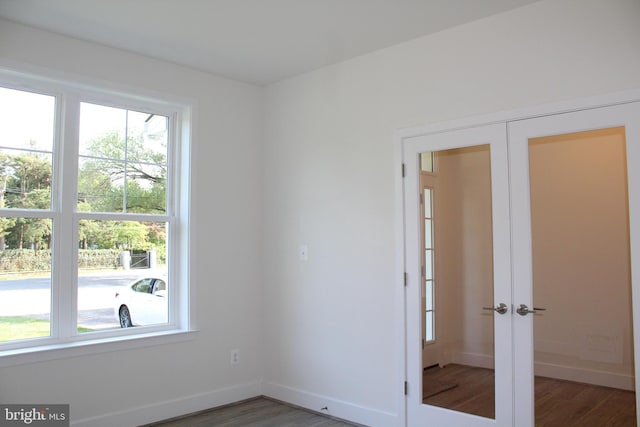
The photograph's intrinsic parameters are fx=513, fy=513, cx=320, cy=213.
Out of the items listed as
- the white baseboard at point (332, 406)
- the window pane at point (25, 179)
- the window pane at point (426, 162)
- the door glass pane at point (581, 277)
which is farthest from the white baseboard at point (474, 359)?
the window pane at point (25, 179)

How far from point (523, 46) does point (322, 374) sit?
116 inches

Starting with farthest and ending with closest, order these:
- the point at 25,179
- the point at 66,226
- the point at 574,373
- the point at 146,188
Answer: the point at 146,188 < the point at 66,226 < the point at 25,179 < the point at 574,373

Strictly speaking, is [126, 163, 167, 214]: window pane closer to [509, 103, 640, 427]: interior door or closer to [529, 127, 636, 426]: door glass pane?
[509, 103, 640, 427]: interior door

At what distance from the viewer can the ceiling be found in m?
3.24

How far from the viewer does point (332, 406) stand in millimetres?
4203

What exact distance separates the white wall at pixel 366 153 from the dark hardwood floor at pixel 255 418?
0.14 meters

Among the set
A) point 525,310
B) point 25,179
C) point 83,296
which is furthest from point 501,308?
point 25,179

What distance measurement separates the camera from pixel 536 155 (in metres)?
3.19

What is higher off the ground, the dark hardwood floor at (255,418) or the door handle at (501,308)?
the door handle at (501,308)

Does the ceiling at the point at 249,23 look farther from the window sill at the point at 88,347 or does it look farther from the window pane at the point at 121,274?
the window sill at the point at 88,347

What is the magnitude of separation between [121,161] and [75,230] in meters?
0.66

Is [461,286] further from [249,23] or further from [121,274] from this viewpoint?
[121,274]

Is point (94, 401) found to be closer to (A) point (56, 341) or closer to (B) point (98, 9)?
(A) point (56, 341)

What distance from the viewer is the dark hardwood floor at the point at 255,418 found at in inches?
158
